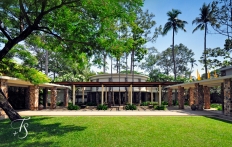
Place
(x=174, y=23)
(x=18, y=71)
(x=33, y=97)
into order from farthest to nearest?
(x=174, y=23)
(x=33, y=97)
(x=18, y=71)

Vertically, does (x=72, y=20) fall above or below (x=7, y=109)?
above

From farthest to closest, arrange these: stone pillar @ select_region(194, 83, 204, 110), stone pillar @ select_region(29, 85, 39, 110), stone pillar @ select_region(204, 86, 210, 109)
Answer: stone pillar @ select_region(204, 86, 210, 109) < stone pillar @ select_region(29, 85, 39, 110) < stone pillar @ select_region(194, 83, 204, 110)

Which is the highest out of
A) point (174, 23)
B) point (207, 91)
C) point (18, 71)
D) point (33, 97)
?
point (174, 23)

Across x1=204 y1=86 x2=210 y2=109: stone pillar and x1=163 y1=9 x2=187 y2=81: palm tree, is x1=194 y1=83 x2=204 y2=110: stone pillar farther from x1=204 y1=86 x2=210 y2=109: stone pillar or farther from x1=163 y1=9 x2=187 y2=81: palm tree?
x1=163 y1=9 x2=187 y2=81: palm tree

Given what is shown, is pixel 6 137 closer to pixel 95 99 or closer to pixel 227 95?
pixel 227 95

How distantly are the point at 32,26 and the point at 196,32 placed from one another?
104ft

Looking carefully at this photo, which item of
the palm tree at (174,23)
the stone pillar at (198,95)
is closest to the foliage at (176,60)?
the palm tree at (174,23)

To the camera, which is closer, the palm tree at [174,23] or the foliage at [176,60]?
the palm tree at [174,23]

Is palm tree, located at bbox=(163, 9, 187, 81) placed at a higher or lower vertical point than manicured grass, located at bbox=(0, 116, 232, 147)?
higher

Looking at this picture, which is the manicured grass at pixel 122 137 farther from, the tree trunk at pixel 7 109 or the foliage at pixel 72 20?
the foliage at pixel 72 20

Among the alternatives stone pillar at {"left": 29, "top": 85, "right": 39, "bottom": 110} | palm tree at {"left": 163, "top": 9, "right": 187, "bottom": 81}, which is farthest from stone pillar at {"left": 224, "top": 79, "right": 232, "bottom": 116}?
palm tree at {"left": 163, "top": 9, "right": 187, "bottom": 81}

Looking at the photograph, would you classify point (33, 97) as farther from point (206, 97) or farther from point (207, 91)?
point (207, 91)

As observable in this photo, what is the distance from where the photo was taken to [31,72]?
1226 cm

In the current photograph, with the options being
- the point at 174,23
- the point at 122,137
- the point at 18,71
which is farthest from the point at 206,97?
the point at 18,71
